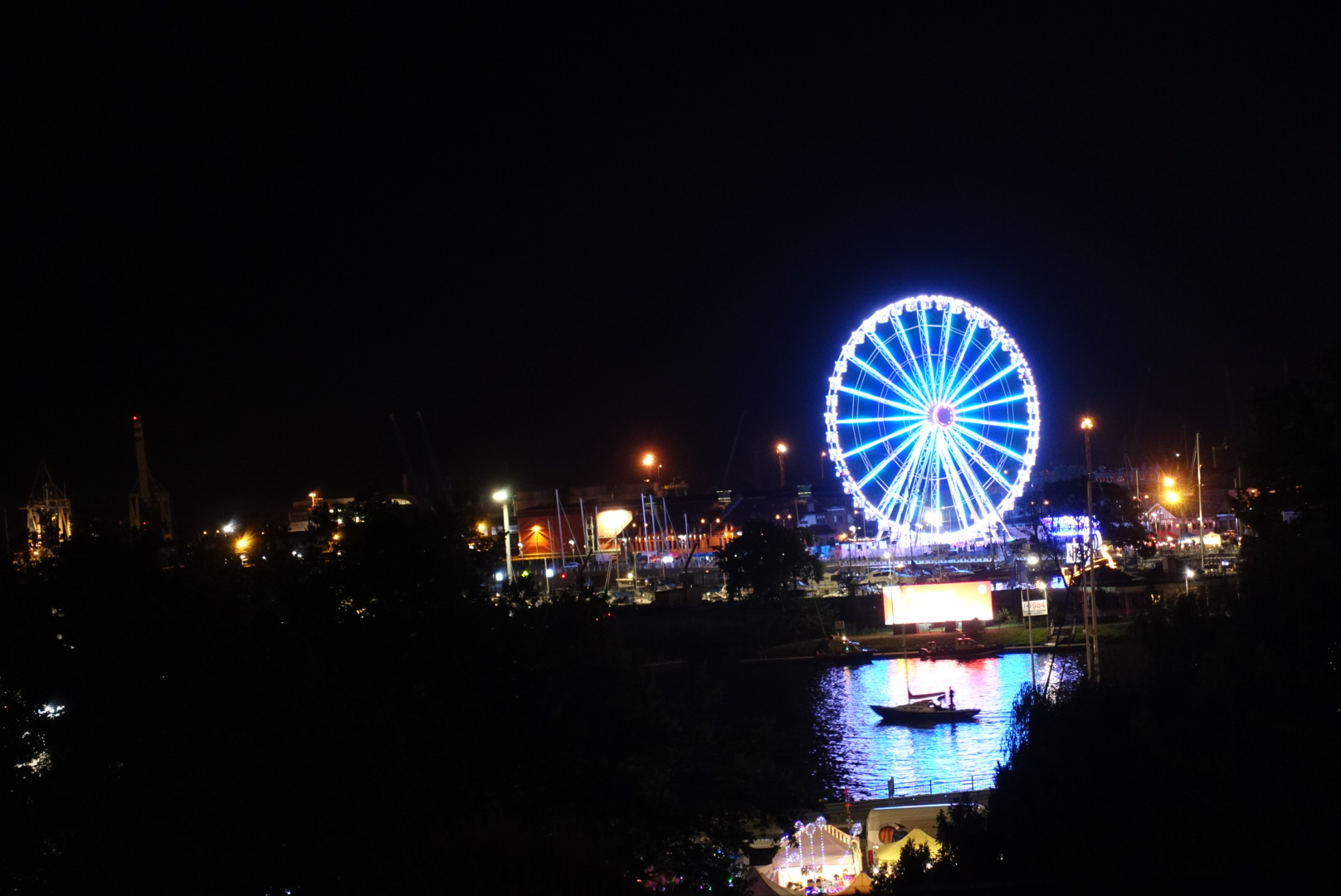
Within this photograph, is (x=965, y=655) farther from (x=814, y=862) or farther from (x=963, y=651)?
(x=814, y=862)

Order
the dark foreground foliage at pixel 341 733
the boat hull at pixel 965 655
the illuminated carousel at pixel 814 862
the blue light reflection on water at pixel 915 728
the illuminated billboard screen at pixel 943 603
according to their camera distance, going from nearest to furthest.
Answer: the dark foreground foliage at pixel 341 733 < the illuminated carousel at pixel 814 862 < the blue light reflection on water at pixel 915 728 < the boat hull at pixel 965 655 < the illuminated billboard screen at pixel 943 603

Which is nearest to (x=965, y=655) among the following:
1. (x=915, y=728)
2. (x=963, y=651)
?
(x=963, y=651)

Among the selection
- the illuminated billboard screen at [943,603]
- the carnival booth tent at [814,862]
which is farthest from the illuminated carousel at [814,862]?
the illuminated billboard screen at [943,603]

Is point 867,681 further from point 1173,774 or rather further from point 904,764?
point 1173,774

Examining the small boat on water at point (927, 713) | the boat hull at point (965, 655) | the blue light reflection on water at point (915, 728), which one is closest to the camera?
the blue light reflection on water at point (915, 728)

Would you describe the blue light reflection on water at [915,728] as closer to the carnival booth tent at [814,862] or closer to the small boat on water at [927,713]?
the small boat on water at [927,713]

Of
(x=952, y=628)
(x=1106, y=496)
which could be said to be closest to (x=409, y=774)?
(x=952, y=628)
